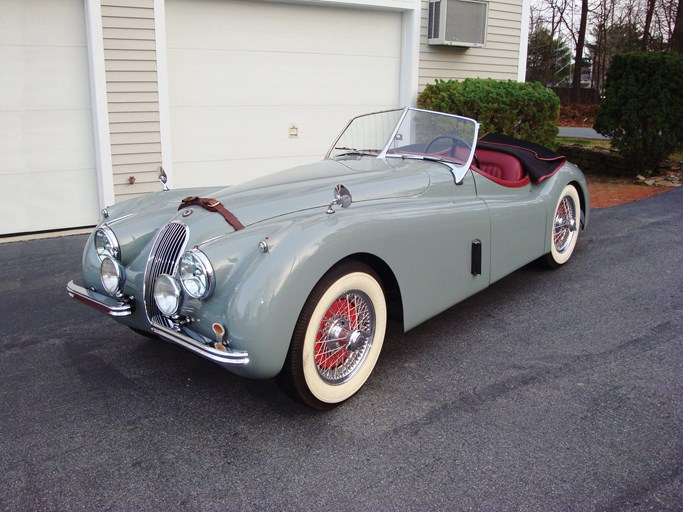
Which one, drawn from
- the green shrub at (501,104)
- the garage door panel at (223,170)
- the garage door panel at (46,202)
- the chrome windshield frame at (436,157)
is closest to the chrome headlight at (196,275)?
the chrome windshield frame at (436,157)

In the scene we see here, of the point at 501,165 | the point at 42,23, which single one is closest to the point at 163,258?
the point at 501,165

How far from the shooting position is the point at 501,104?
8.67 m

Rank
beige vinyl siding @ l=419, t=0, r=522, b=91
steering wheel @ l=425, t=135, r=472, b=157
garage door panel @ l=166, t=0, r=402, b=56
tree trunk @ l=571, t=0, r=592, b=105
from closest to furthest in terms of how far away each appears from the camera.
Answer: steering wheel @ l=425, t=135, r=472, b=157
garage door panel @ l=166, t=0, r=402, b=56
beige vinyl siding @ l=419, t=0, r=522, b=91
tree trunk @ l=571, t=0, r=592, b=105

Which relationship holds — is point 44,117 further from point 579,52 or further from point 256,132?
point 579,52

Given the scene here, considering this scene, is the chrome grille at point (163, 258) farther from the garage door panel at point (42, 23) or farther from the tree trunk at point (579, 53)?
the tree trunk at point (579, 53)

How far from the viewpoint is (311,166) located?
173 inches

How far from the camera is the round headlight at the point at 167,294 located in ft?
9.30

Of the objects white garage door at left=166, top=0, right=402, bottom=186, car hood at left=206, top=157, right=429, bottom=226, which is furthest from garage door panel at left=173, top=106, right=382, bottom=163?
car hood at left=206, top=157, right=429, bottom=226

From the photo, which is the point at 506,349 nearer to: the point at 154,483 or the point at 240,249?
the point at 240,249

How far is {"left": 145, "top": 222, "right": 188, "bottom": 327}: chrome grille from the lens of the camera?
10.2 ft

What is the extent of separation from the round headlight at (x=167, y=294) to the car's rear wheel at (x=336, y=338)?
1.86 feet

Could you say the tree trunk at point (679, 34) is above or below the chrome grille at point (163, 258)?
above

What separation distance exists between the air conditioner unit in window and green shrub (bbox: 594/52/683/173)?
2.36m

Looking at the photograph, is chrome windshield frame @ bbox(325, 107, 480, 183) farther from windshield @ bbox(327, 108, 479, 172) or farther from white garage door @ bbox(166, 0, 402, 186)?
white garage door @ bbox(166, 0, 402, 186)
